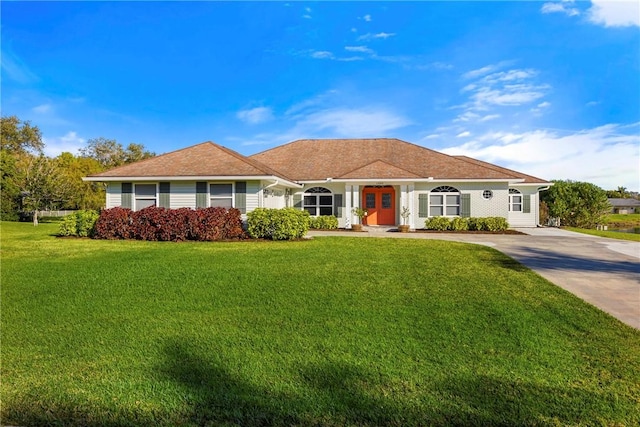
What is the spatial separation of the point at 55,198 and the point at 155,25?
20539mm

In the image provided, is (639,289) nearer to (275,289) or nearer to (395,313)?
(395,313)

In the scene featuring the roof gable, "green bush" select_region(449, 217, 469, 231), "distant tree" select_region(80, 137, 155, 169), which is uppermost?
"distant tree" select_region(80, 137, 155, 169)

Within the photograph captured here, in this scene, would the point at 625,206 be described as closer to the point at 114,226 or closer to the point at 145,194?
the point at 145,194

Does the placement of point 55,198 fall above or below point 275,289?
above

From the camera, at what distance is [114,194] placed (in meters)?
15.7

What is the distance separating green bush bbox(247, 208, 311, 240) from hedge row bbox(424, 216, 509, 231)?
27.3 feet

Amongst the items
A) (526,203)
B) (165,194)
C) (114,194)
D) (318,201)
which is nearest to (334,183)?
(318,201)

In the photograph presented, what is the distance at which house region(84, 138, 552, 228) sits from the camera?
50.2ft

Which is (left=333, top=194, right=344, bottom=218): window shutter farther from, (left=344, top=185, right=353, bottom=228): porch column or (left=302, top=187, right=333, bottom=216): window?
(left=344, top=185, right=353, bottom=228): porch column

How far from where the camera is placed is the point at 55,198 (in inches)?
1036

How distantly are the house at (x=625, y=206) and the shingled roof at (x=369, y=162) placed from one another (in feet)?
217

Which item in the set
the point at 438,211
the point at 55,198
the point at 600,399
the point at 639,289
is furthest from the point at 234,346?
the point at 55,198

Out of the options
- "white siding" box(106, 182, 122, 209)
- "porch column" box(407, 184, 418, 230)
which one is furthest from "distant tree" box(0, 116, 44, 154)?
"porch column" box(407, 184, 418, 230)

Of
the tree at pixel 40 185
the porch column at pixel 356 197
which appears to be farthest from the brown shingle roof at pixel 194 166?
the tree at pixel 40 185
